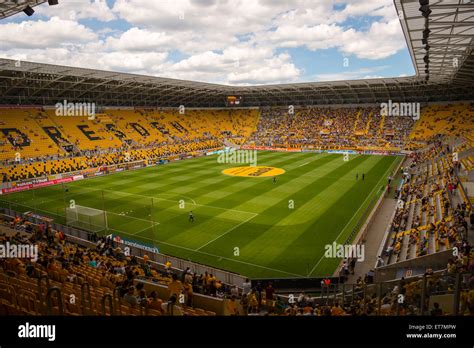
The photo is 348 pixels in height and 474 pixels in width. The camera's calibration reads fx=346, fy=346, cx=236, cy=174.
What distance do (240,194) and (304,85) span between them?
39.8 metres

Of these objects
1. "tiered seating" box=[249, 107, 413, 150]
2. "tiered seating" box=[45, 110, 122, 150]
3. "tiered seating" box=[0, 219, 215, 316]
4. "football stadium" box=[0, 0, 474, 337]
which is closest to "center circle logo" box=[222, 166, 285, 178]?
"football stadium" box=[0, 0, 474, 337]

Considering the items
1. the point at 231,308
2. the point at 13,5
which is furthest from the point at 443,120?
the point at 13,5

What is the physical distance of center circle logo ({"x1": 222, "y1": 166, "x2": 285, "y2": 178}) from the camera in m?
42.8

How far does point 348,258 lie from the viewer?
18.4 metres

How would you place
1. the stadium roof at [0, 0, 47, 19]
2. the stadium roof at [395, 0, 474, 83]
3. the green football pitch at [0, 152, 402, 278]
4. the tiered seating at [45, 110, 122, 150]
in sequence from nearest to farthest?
1. the stadium roof at [0, 0, 47, 19]
2. the stadium roof at [395, 0, 474, 83]
3. the green football pitch at [0, 152, 402, 278]
4. the tiered seating at [45, 110, 122, 150]

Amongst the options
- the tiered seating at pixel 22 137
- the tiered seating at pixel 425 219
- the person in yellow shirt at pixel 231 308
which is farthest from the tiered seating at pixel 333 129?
the person in yellow shirt at pixel 231 308

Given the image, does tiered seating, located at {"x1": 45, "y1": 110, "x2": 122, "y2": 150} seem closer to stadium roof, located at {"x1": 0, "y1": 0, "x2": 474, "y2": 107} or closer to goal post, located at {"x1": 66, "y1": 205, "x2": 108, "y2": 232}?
stadium roof, located at {"x1": 0, "y1": 0, "x2": 474, "y2": 107}

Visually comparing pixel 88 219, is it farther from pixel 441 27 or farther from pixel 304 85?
pixel 304 85

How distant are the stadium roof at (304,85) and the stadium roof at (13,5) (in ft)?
53.4

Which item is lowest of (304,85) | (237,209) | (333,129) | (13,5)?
(237,209)

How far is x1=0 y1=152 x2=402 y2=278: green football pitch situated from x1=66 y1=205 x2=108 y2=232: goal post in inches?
34.9

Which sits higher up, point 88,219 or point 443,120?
point 443,120

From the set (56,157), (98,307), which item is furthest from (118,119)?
(98,307)

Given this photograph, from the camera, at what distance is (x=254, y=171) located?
4497 centimetres
